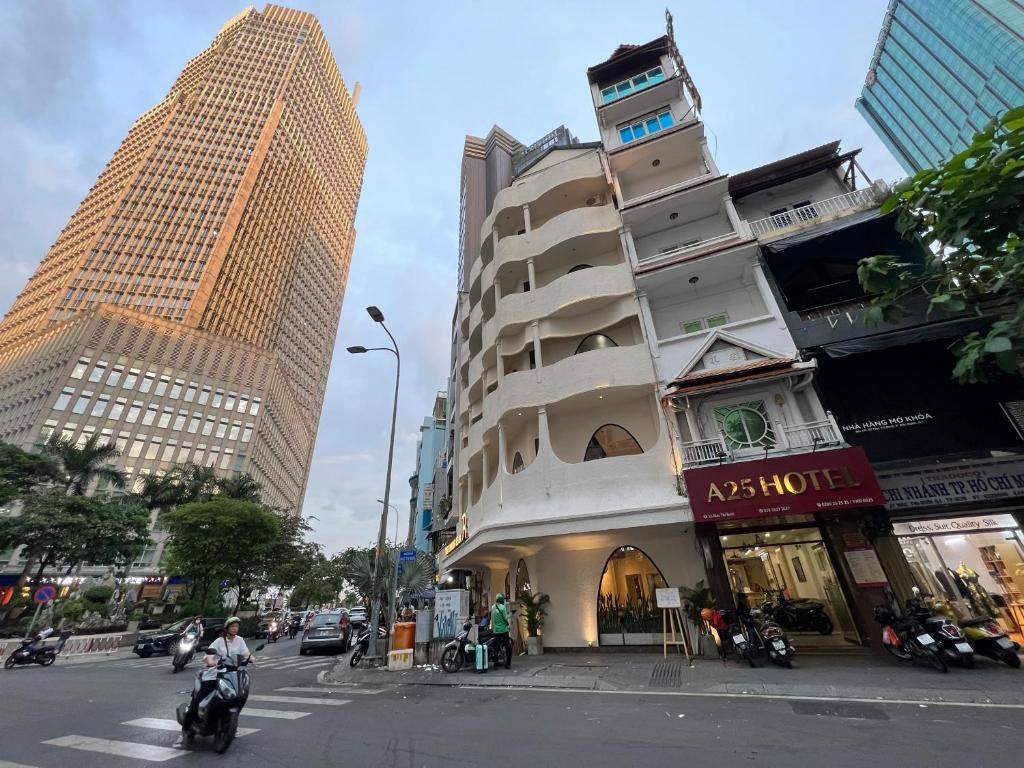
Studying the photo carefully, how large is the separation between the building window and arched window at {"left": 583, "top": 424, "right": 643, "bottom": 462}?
13101mm

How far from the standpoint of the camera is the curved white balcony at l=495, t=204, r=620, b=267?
1738 centimetres

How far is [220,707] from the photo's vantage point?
5.39 m

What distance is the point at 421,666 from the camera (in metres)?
12.7

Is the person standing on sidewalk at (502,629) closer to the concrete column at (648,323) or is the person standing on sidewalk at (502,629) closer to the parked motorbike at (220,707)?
the parked motorbike at (220,707)

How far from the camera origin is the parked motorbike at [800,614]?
11484 millimetres

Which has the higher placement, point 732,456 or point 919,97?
point 919,97

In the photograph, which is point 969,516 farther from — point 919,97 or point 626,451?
point 919,97

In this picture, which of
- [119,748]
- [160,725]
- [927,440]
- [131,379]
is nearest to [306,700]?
[160,725]

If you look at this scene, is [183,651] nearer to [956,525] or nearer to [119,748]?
[119,748]

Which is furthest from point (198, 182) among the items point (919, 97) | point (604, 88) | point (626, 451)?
point (919, 97)

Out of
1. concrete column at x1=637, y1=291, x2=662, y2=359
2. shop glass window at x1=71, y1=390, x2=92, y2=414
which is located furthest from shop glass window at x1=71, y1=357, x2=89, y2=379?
concrete column at x1=637, y1=291, x2=662, y2=359

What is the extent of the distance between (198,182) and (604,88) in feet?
275

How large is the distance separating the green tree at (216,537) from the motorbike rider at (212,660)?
2797 cm

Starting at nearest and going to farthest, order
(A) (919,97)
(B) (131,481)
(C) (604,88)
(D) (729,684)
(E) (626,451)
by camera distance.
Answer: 1. (D) (729,684)
2. (E) (626,451)
3. (C) (604,88)
4. (B) (131,481)
5. (A) (919,97)
